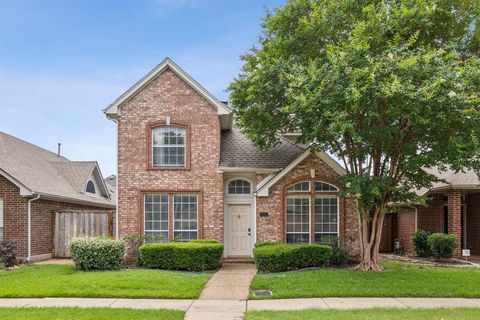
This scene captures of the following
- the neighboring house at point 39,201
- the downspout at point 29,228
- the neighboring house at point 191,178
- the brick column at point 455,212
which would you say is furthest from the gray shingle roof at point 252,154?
the downspout at point 29,228

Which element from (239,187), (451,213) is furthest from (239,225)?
(451,213)

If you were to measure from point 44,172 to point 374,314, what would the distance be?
1694cm

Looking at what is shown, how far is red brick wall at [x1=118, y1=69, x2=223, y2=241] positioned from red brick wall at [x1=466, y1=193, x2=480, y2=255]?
36.7ft

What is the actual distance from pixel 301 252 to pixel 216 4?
8.12 m

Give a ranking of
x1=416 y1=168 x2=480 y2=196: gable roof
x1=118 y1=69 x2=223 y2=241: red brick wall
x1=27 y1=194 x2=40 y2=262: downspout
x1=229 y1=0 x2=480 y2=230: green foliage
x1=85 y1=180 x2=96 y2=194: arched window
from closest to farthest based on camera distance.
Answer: x1=229 y1=0 x2=480 y2=230: green foliage < x1=118 y1=69 x2=223 y2=241: red brick wall < x1=27 y1=194 x2=40 y2=262: downspout < x1=416 y1=168 x2=480 y2=196: gable roof < x1=85 y1=180 x2=96 y2=194: arched window

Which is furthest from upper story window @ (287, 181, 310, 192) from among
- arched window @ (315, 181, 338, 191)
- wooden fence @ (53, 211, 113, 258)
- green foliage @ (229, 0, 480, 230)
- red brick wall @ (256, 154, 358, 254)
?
wooden fence @ (53, 211, 113, 258)

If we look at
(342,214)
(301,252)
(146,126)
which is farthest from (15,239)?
(342,214)

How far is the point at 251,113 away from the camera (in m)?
15.1

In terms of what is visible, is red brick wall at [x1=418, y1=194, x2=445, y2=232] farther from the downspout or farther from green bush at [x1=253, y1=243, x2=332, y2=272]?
the downspout

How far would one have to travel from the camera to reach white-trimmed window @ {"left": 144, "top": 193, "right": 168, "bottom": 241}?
1688 centimetres

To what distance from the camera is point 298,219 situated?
55.4ft

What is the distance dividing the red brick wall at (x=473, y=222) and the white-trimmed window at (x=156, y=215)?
13096 millimetres

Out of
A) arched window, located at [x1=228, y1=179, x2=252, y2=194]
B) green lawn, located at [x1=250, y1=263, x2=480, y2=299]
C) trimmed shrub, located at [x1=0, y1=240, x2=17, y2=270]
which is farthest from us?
arched window, located at [x1=228, y1=179, x2=252, y2=194]

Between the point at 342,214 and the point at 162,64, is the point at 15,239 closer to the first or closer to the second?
the point at 162,64
